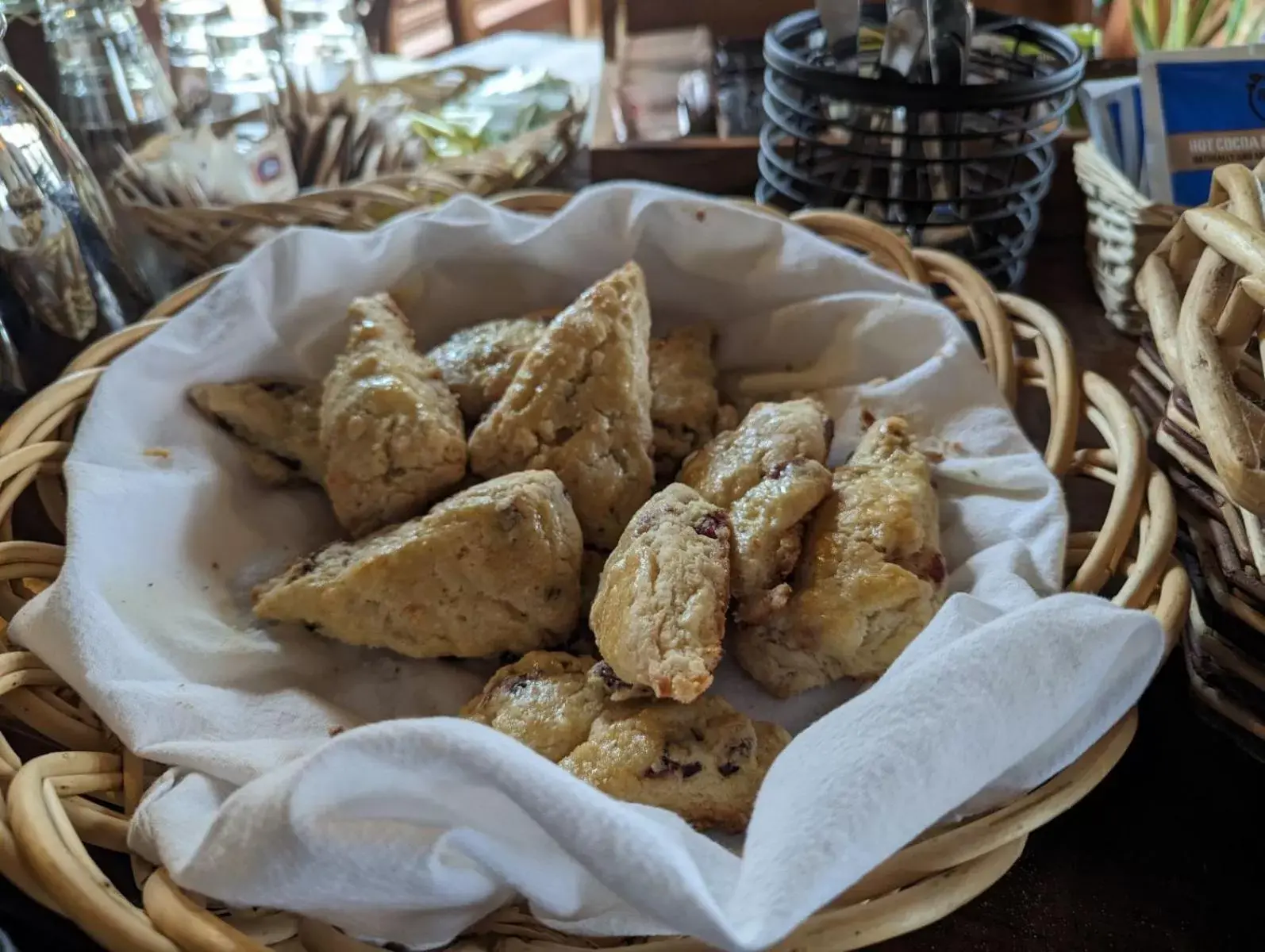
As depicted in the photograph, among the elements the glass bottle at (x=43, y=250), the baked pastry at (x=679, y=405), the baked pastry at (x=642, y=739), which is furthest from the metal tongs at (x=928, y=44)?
the glass bottle at (x=43, y=250)

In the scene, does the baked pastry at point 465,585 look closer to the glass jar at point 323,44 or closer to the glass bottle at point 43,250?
the glass bottle at point 43,250

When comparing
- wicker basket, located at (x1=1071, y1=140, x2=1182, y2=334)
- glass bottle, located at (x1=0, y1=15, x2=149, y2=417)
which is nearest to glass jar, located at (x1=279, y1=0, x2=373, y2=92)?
glass bottle, located at (x1=0, y1=15, x2=149, y2=417)

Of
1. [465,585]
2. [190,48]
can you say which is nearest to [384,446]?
[465,585]

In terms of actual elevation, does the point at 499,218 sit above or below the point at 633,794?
above

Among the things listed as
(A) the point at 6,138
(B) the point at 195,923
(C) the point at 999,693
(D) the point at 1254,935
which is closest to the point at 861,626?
(C) the point at 999,693

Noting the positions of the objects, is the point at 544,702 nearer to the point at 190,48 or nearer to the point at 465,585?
the point at 465,585

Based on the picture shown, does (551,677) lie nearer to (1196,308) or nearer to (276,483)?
(276,483)

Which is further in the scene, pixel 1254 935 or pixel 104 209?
pixel 104 209
